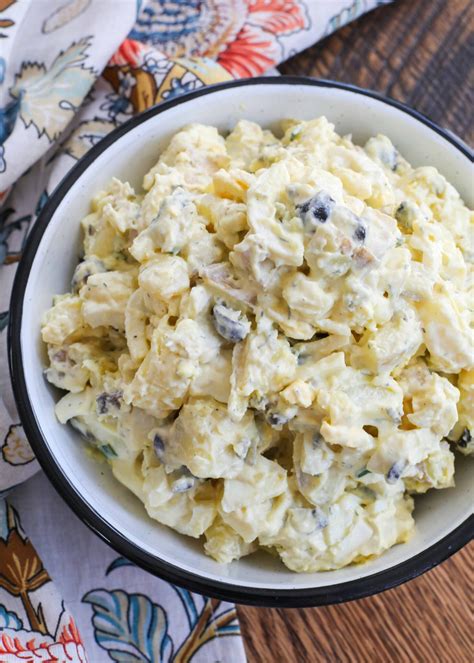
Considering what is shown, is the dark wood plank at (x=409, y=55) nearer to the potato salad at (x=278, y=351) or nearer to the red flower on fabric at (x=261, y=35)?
the red flower on fabric at (x=261, y=35)

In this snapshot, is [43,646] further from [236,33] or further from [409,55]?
[409,55]

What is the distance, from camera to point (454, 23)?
101 inches

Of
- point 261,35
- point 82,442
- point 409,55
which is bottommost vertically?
point 82,442

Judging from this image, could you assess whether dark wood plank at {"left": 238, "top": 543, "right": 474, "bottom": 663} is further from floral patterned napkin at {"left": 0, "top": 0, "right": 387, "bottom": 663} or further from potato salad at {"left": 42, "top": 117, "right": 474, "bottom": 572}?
potato salad at {"left": 42, "top": 117, "right": 474, "bottom": 572}

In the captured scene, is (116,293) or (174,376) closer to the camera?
(174,376)

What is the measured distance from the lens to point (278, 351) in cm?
165

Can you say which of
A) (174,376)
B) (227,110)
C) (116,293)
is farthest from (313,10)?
(174,376)

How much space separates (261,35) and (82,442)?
4.56ft

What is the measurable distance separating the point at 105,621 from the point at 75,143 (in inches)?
54.2

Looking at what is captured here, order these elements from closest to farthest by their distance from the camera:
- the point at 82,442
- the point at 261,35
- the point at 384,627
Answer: the point at 82,442, the point at 384,627, the point at 261,35

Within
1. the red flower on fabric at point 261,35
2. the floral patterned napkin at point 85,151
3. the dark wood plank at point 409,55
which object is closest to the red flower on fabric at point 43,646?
the floral patterned napkin at point 85,151

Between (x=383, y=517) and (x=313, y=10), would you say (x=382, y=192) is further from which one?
(x=313, y=10)

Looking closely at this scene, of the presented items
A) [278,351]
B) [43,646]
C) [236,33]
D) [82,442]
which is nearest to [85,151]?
[236,33]

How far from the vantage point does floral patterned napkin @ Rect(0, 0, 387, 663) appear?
6.92 feet
